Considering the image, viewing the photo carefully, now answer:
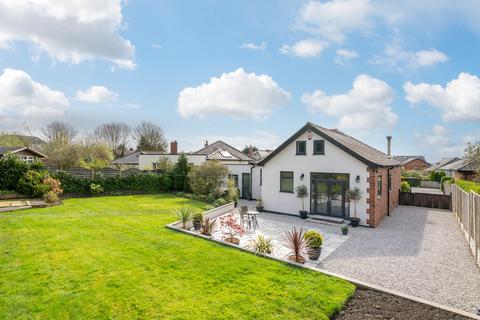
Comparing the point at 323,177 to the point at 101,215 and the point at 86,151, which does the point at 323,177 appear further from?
the point at 86,151

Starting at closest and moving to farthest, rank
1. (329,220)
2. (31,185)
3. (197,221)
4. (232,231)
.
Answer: (232,231), (197,221), (329,220), (31,185)

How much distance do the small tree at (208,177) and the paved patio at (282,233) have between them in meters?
6.31

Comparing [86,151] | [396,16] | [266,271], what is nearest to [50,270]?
[266,271]

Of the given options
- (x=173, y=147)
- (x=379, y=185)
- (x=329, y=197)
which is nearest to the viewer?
(x=379, y=185)

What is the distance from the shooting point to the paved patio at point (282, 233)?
9484 millimetres

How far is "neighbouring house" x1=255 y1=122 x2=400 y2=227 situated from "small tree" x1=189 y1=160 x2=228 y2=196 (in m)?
5.11

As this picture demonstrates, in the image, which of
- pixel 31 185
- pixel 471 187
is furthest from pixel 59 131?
pixel 471 187

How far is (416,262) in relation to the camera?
337 inches

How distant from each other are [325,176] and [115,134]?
170 feet

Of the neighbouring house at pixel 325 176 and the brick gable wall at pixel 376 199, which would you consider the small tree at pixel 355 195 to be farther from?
the brick gable wall at pixel 376 199

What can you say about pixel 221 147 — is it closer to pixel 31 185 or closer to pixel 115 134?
pixel 31 185

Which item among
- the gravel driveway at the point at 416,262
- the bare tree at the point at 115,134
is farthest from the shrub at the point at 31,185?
the bare tree at the point at 115,134

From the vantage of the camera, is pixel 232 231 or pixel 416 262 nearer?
pixel 416 262

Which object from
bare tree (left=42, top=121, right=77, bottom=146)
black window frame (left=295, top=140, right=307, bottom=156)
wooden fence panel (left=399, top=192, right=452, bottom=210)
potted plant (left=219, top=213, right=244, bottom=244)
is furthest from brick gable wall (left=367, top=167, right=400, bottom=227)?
bare tree (left=42, top=121, right=77, bottom=146)
